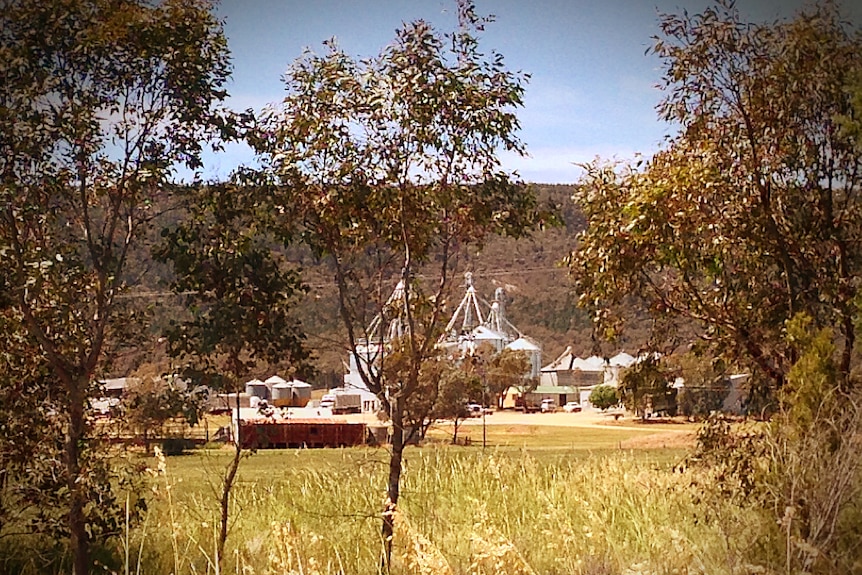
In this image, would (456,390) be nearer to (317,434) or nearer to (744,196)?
(317,434)

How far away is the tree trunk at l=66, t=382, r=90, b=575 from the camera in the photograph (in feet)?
12.1

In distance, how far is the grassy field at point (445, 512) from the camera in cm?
406

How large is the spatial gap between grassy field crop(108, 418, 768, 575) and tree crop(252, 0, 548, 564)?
0.53 m

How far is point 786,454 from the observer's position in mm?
4203

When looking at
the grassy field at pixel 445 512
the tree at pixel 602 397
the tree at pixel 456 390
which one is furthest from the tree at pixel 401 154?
the tree at pixel 602 397

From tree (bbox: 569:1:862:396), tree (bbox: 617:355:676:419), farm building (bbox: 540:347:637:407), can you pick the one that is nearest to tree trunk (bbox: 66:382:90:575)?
tree (bbox: 569:1:862:396)

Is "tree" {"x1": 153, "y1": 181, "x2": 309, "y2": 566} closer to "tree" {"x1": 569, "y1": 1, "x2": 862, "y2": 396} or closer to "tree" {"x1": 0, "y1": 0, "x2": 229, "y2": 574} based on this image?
"tree" {"x1": 0, "y1": 0, "x2": 229, "y2": 574}

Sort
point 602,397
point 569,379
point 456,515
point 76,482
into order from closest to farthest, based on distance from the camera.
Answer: point 76,482 < point 456,515 < point 602,397 < point 569,379

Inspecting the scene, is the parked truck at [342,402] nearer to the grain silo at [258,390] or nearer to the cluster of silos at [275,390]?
the cluster of silos at [275,390]

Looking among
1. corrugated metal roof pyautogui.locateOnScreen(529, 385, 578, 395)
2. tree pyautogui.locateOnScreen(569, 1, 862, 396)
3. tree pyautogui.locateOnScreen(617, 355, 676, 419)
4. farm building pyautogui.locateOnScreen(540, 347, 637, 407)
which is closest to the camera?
tree pyautogui.locateOnScreen(569, 1, 862, 396)

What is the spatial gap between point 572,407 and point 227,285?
6.50m

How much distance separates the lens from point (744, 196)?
4.73m

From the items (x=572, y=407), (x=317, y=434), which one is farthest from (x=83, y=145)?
(x=572, y=407)

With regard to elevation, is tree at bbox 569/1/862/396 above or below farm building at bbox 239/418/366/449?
above
